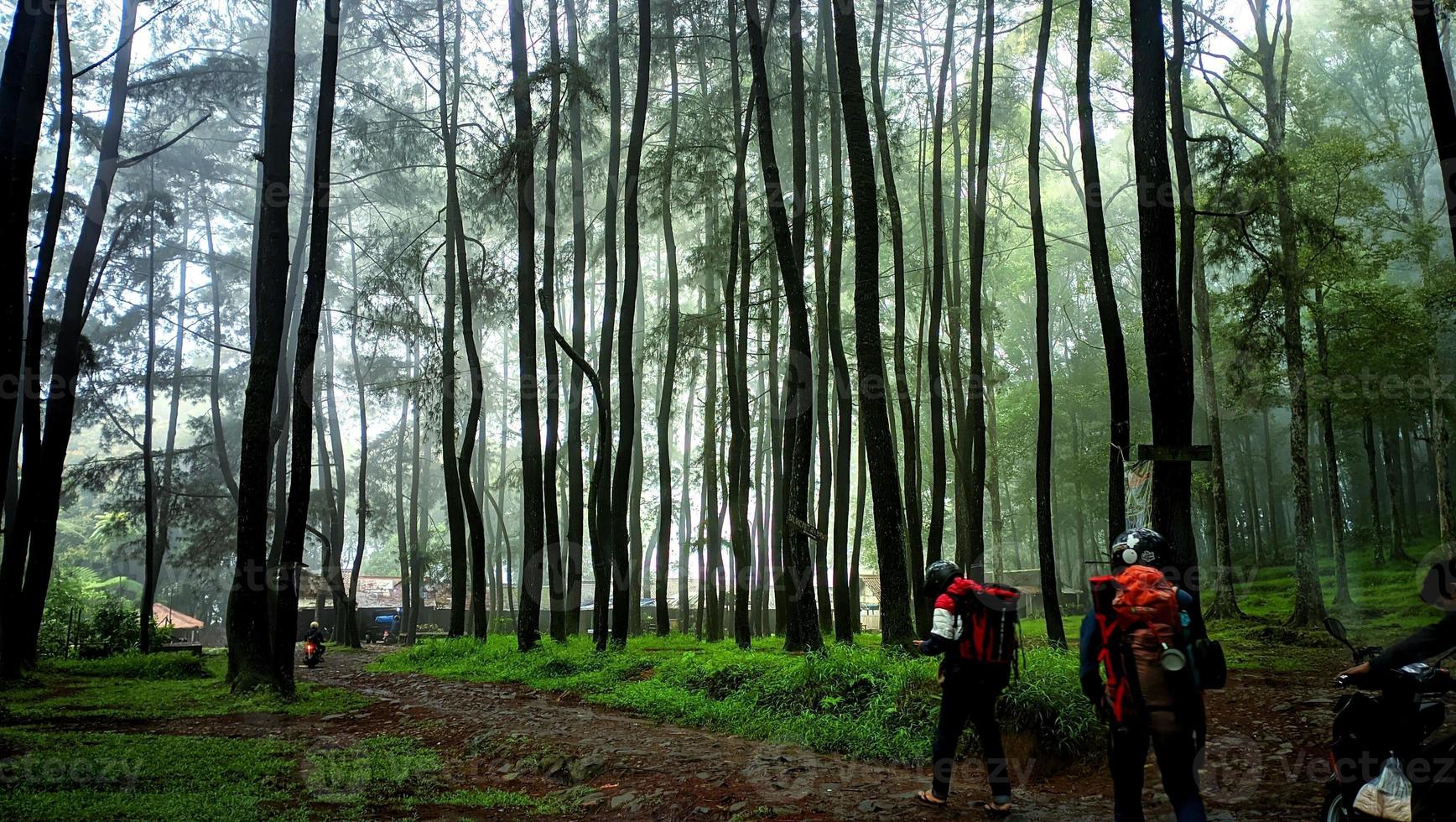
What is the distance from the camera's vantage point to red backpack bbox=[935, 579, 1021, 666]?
512 cm

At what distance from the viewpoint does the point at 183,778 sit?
5.62 meters

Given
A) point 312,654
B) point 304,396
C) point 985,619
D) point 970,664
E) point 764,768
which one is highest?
point 304,396

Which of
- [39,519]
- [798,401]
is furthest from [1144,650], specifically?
[39,519]

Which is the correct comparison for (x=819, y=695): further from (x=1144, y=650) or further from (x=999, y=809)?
(x=1144, y=650)

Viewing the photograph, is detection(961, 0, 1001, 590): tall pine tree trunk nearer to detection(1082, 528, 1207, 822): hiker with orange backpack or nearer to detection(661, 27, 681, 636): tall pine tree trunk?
detection(661, 27, 681, 636): tall pine tree trunk

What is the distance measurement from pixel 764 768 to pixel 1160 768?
328 cm

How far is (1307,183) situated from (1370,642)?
27.6 feet

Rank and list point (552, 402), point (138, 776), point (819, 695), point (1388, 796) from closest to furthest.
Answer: point (1388, 796), point (138, 776), point (819, 695), point (552, 402)

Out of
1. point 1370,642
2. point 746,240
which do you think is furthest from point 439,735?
point 1370,642

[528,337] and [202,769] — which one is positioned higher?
[528,337]

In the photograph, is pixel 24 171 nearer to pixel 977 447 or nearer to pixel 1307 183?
pixel 977 447

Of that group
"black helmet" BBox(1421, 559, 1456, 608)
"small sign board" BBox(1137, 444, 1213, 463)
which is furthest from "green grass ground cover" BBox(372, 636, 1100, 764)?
"black helmet" BBox(1421, 559, 1456, 608)

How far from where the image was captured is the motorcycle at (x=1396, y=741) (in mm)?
3506

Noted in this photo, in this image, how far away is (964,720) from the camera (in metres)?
5.20
